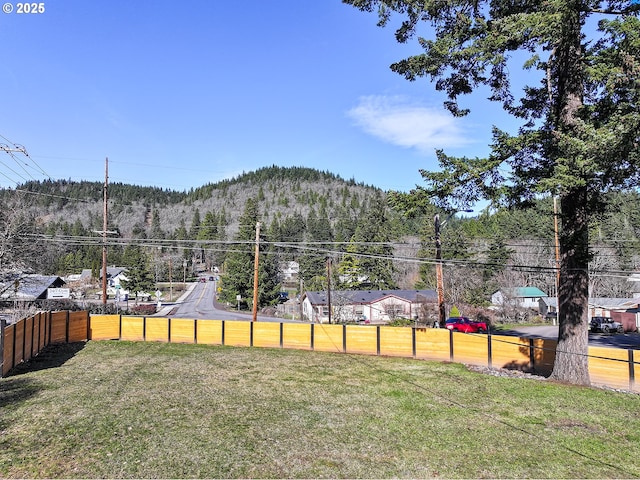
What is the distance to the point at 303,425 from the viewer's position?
9.38m

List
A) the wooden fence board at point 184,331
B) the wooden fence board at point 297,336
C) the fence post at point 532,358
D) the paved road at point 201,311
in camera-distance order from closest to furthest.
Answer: the fence post at point 532,358, the wooden fence board at point 297,336, the wooden fence board at point 184,331, the paved road at point 201,311

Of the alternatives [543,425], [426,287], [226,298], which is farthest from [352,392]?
[426,287]

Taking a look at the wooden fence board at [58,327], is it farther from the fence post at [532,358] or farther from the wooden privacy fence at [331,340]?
the fence post at [532,358]

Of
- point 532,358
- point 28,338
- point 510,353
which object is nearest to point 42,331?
point 28,338

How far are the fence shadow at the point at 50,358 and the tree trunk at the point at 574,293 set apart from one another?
60.3 ft

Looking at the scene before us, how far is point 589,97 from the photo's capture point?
13.0 metres

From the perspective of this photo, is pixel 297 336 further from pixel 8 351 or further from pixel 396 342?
pixel 8 351

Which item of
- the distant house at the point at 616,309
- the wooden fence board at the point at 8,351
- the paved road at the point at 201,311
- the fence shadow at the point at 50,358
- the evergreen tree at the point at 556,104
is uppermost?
the evergreen tree at the point at 556,104

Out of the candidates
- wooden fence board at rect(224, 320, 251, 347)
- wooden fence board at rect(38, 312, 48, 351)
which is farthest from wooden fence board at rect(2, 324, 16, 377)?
wooden fence board at rect(224, 320, 251, 347)

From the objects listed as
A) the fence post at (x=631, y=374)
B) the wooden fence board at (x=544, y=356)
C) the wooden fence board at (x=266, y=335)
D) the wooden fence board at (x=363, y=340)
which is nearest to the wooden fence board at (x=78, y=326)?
the wooden fence board at (x=266, y=335)

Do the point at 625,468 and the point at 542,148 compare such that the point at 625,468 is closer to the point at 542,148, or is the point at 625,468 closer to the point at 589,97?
the point at 542,148

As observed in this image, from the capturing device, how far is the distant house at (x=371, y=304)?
4666 centimetres

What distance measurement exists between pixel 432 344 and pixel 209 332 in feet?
38.9

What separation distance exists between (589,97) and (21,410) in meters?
17.9
